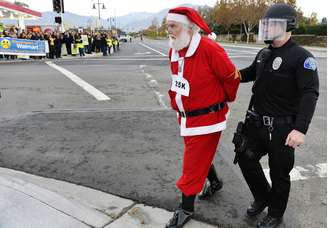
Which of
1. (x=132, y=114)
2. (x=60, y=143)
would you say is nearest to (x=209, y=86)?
(x=60, y=143)

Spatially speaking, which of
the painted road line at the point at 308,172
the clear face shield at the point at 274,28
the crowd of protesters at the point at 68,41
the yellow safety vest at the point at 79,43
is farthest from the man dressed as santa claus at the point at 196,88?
the yellow safety vest at the point at 79,43

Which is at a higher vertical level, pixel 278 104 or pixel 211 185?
pixel 278 104

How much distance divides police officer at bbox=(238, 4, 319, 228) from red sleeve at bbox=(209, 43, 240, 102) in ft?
0.64

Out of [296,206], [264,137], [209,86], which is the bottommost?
[296,206]

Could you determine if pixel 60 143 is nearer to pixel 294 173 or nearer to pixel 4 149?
pixel 4 149

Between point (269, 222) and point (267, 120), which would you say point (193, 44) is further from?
point (269, 222)

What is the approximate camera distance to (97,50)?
28000 mm

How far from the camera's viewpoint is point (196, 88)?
2826 millimetres

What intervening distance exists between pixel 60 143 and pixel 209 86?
3.09m

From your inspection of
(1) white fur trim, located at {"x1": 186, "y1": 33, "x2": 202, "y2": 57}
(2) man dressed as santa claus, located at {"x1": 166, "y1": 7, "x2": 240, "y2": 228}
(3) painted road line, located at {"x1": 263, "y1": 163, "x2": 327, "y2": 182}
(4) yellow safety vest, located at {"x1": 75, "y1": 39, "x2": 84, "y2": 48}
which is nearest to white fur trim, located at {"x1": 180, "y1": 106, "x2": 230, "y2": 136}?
(2) man dressed as santa claus, located at {"x1": 166, "y1": 7, "x2": 240, "y2": 228}

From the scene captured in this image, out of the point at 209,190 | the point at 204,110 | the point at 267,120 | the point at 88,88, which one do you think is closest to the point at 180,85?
the point at 204,110

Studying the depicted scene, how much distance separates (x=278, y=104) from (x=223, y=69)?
1.64 feet

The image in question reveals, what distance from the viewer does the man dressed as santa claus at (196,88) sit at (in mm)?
2799

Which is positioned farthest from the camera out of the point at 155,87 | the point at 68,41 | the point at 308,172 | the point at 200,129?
the point at 68,41
